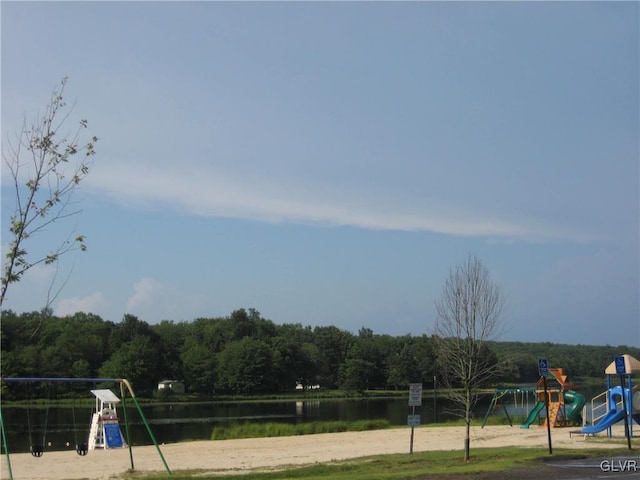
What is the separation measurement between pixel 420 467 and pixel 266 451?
12.0 metres

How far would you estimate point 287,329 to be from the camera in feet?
484

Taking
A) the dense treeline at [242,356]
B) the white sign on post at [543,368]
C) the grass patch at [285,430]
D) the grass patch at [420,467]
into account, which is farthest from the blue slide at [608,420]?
the dense treeline at [242,356]

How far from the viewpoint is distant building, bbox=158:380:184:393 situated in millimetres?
102500

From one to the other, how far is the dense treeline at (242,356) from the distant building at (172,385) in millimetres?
1270

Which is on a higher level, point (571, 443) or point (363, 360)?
point (363, 360)

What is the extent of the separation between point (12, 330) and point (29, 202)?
1435 inches

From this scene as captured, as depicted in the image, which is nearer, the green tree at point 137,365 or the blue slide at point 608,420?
the blue slide at point 608,420

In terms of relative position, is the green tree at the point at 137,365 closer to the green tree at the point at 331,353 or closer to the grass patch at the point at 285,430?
Result: the green tree at the point at 331,353

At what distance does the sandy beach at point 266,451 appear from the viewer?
22.7 meters

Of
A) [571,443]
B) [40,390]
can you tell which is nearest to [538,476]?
[571,443]

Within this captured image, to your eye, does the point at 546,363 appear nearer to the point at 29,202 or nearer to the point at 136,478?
the point at 136,478

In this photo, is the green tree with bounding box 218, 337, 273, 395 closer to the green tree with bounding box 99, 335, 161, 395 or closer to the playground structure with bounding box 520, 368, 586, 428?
the green tree with bounding box 99, 335, 161, 395

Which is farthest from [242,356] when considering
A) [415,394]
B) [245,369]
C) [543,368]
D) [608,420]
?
[543,368]

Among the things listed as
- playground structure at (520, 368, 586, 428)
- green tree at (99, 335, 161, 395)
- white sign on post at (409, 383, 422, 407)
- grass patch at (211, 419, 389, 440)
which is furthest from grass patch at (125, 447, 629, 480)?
green tree at (99, 335, 161, 395)
